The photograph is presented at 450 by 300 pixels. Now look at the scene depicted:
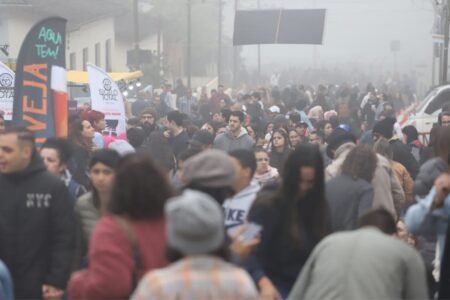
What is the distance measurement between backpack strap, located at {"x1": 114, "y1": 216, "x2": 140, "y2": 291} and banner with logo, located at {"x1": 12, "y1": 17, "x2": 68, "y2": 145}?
4.54 m

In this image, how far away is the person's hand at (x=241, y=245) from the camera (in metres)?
5.83

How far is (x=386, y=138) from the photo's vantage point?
469 inches

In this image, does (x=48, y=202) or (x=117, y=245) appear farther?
(x=48, y=202)

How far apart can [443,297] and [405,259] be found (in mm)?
827

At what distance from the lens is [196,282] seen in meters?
4.49

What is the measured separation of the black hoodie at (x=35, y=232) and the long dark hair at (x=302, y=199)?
136cm

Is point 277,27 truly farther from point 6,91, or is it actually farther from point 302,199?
point 302,199

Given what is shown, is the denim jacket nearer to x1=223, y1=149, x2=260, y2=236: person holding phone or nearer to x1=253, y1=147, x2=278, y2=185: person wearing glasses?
A: x1=223, y1=149, x2=260, y2=236: person holding phone

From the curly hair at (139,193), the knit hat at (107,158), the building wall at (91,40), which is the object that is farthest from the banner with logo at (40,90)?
the building wall at (91,40)

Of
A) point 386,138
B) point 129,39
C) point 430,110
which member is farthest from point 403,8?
point 386,138

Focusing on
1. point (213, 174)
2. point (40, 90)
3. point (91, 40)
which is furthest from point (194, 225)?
point (91, 40)

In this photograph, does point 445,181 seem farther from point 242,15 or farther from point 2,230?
point 242,15

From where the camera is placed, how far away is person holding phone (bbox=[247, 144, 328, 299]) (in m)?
6.38

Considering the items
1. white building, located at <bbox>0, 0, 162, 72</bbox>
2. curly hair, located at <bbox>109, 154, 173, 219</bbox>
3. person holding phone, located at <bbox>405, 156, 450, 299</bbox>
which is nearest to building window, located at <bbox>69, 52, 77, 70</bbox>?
white building, located at <bbox>0, 0, 162, 72</bbox>
